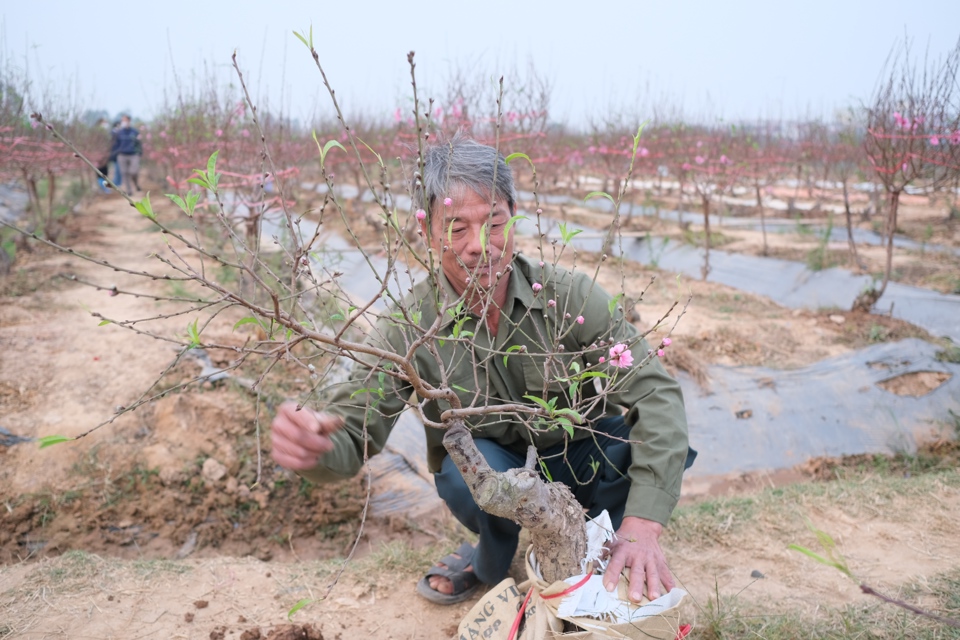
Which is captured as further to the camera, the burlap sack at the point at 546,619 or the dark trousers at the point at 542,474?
the dark trousers at the point at 542,474

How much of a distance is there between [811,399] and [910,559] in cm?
213

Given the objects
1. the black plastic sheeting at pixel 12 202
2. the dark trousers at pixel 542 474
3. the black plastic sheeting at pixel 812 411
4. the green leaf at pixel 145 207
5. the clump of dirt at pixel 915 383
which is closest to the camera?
the green leaf at pixel 145 207

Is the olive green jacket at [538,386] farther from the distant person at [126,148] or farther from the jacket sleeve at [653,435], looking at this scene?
the distant person at [126,148]

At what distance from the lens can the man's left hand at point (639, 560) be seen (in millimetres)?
1500

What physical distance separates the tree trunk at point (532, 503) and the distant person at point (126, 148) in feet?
40.4

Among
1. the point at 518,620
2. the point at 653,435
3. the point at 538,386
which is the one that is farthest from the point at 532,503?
the point at 538,386

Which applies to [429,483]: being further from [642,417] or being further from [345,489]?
[642,417]

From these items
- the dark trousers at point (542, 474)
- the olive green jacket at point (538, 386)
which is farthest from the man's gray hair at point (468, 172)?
the dark trousers at point (542, 474)

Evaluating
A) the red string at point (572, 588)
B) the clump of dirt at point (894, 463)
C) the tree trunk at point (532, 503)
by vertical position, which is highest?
the tree trunk at point (532, 503)

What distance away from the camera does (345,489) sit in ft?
10.9

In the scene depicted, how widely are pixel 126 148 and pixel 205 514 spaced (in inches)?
425

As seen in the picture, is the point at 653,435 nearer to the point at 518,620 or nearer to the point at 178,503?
the point at 518,620

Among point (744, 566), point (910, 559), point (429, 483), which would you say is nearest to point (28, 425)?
point (429, 483)

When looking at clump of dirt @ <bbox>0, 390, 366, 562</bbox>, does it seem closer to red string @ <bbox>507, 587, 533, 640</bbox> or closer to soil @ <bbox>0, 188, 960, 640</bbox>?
soil @ <bbox>0, 188, 960, 640</bbox>
